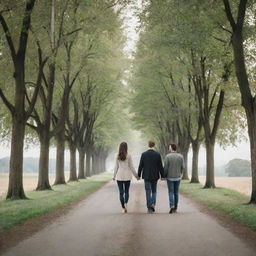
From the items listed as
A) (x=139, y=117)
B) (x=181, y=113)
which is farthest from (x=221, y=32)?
(x=139, y=117)

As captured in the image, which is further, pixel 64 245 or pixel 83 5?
pixel 83 5

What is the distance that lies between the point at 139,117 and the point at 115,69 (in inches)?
312

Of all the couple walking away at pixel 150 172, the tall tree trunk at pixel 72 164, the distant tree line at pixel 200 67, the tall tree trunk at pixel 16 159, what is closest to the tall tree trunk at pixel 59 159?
the tall tree trunk at pixel 72 164

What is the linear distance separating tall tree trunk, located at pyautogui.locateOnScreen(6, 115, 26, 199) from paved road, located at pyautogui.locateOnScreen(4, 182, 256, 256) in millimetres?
6419

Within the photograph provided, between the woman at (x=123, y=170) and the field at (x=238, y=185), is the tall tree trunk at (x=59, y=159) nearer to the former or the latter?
the field at (x=238, y=185)

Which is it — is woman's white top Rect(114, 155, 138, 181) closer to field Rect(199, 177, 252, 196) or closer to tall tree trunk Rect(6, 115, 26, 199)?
tall tree trunk Rect(6, 115, 26, 199)

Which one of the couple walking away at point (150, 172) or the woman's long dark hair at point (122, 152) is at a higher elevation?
the woman's long dark hair at point (122, 152)

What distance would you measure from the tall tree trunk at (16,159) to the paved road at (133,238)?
6.42m

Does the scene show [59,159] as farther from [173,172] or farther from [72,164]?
[173,172]

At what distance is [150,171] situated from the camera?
12219 mm

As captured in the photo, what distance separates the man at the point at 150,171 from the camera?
1216 centimetres

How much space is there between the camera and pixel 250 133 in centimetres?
1423

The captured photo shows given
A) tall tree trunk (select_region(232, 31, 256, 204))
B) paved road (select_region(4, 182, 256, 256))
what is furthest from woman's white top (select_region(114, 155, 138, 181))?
tall tree trunk (select_region(232, 31, 256, 204))

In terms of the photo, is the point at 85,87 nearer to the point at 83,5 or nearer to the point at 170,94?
the point at 170,94
